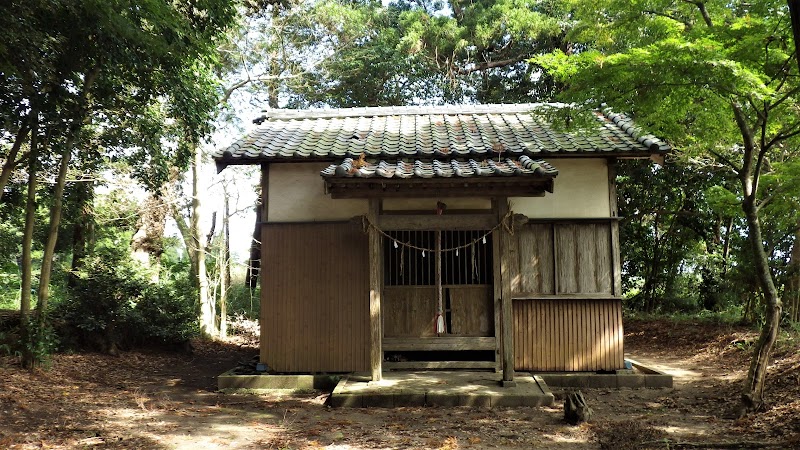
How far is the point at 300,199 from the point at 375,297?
2218mm

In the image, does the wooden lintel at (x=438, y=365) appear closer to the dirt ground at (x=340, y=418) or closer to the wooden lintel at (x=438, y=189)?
the dirt ground at (x=340, y=418)

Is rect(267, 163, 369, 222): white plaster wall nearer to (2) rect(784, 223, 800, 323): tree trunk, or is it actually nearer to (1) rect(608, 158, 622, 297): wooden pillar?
(1) rect(608, 158, 622, 297): wooden pillar

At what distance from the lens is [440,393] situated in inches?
291

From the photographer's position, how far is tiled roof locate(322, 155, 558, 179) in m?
7.33

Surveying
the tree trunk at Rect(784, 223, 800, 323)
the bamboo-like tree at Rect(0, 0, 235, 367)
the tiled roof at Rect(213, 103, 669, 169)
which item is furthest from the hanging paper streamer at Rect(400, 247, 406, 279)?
the tree trunk at Rect(784, 223, 800, 323)

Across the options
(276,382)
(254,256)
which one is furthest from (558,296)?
(254,256)

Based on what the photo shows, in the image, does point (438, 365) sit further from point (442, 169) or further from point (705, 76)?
point (705, 76)

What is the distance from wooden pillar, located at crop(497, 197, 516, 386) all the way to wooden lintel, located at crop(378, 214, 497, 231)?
0.19 m

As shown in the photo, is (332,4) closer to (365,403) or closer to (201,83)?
(201,83)

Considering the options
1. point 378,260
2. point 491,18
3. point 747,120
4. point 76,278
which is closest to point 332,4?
point 491,18

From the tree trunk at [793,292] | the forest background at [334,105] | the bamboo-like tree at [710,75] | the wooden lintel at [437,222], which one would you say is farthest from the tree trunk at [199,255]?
the tree trunk at [793,292]

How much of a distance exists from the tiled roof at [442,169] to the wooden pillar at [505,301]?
1.89ft

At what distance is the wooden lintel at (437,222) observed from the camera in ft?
25.9

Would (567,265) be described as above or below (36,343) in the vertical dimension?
above
